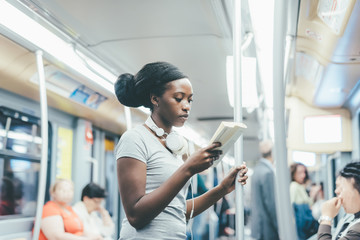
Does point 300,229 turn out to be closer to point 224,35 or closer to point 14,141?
point 224,35

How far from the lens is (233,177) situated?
1.77 meters

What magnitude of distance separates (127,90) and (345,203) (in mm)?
1438

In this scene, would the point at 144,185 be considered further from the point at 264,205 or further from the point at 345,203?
the point at 264,205

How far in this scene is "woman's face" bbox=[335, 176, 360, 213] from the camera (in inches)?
97.7

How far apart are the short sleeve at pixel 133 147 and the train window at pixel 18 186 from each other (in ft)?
8.79

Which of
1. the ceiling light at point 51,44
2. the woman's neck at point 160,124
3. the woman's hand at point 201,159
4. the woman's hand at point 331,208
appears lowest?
the woman's hand at point 331,208

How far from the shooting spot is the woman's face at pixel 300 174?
4887 mm

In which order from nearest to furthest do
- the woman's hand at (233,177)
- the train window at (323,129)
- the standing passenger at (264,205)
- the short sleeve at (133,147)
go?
the short sleeve at (133,147)
the woman's hand at (233,177)
the standing passenger at (264,205)
the train window at (323,129)

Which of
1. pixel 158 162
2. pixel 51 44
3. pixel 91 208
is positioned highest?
pixel 51 44

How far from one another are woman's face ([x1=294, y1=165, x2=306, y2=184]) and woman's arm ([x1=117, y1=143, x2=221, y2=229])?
364 cm

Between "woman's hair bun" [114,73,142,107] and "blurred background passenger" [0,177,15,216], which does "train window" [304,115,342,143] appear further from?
"woman's hair bun" [114,73,142,107]

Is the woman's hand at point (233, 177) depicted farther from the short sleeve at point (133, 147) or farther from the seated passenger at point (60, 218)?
the seated passenger at point (60, 218)

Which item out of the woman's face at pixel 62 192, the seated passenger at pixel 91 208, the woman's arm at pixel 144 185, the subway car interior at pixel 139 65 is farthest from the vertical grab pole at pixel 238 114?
the seated passenger at pixel 91 208

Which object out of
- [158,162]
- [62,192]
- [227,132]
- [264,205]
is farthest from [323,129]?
[227,132]
